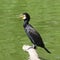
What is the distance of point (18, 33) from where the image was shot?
55.6ft

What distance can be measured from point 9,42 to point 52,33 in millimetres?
1971

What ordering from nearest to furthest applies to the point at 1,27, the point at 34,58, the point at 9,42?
the point at 34,58 → the point at 9,42 → the point at 1,27

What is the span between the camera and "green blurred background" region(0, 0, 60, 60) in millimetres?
14941

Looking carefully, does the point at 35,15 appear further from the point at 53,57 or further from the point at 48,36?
the point at 53,57

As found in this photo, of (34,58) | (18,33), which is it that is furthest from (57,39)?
(34,58)

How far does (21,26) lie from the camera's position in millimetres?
17859

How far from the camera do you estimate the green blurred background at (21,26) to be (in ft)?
49.0

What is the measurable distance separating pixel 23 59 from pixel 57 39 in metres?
2.28

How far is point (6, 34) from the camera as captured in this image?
16906 millimetres

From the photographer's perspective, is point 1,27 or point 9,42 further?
point 1,27

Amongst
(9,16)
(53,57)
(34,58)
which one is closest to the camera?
(34,58)

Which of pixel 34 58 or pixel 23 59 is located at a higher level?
pixel 34 58

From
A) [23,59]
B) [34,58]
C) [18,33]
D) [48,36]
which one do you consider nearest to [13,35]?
[18,33]

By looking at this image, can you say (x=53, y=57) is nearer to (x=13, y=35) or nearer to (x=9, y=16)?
(x=13, y=35)
